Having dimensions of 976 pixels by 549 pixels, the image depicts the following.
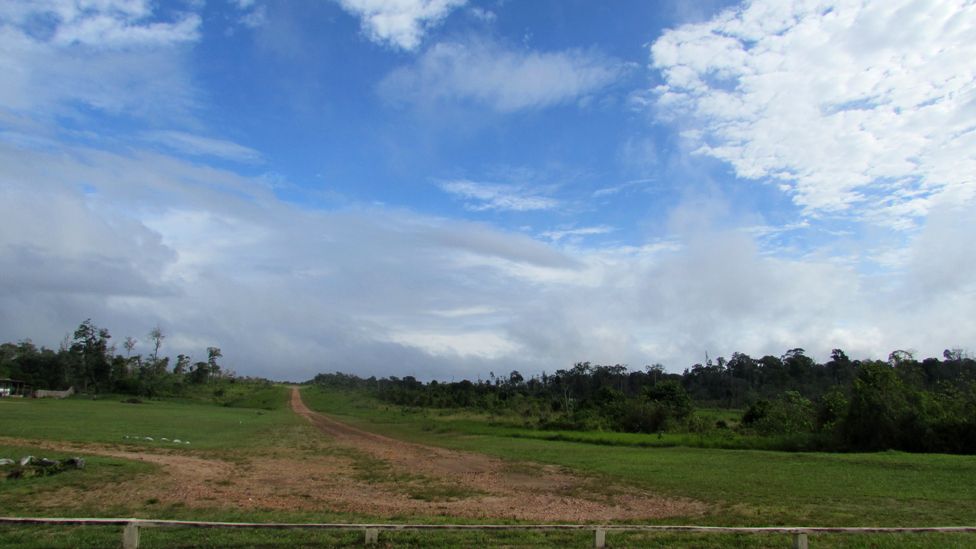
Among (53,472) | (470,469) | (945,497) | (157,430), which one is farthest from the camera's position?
(157,430)

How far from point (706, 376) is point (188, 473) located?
10241 cm

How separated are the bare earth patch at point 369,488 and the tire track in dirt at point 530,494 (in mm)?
27

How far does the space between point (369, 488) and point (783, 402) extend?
35.8 meters

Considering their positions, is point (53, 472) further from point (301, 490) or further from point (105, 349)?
point (105, 349)

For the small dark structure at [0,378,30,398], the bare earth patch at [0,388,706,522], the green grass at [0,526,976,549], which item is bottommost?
the small dark structure at [0,378,30,398]

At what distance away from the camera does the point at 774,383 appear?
303 ft

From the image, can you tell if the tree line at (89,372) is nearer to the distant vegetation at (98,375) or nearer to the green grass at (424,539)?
the distant vegetation at (98,375)

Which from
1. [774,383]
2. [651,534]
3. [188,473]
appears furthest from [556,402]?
[651,534]

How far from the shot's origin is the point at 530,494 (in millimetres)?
17938

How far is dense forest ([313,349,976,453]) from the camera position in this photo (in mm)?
29406

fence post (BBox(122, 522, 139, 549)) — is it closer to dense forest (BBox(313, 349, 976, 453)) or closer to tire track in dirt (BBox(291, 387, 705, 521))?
tire track in dirt (BBox(291, 387, 705, 521))

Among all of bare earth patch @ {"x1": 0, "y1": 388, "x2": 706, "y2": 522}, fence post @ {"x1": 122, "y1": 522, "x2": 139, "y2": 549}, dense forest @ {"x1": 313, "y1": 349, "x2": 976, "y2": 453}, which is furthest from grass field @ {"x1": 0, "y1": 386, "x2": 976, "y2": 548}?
dense forest @ {"x1": 313, "y1": 349, "x2": 976, "y2": 453}

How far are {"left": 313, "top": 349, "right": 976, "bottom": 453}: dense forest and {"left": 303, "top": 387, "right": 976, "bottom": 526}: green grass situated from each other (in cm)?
515

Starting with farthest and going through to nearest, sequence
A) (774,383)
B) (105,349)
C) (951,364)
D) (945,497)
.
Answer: (105,349) → (774,383) → (951,364) → (945,497)
